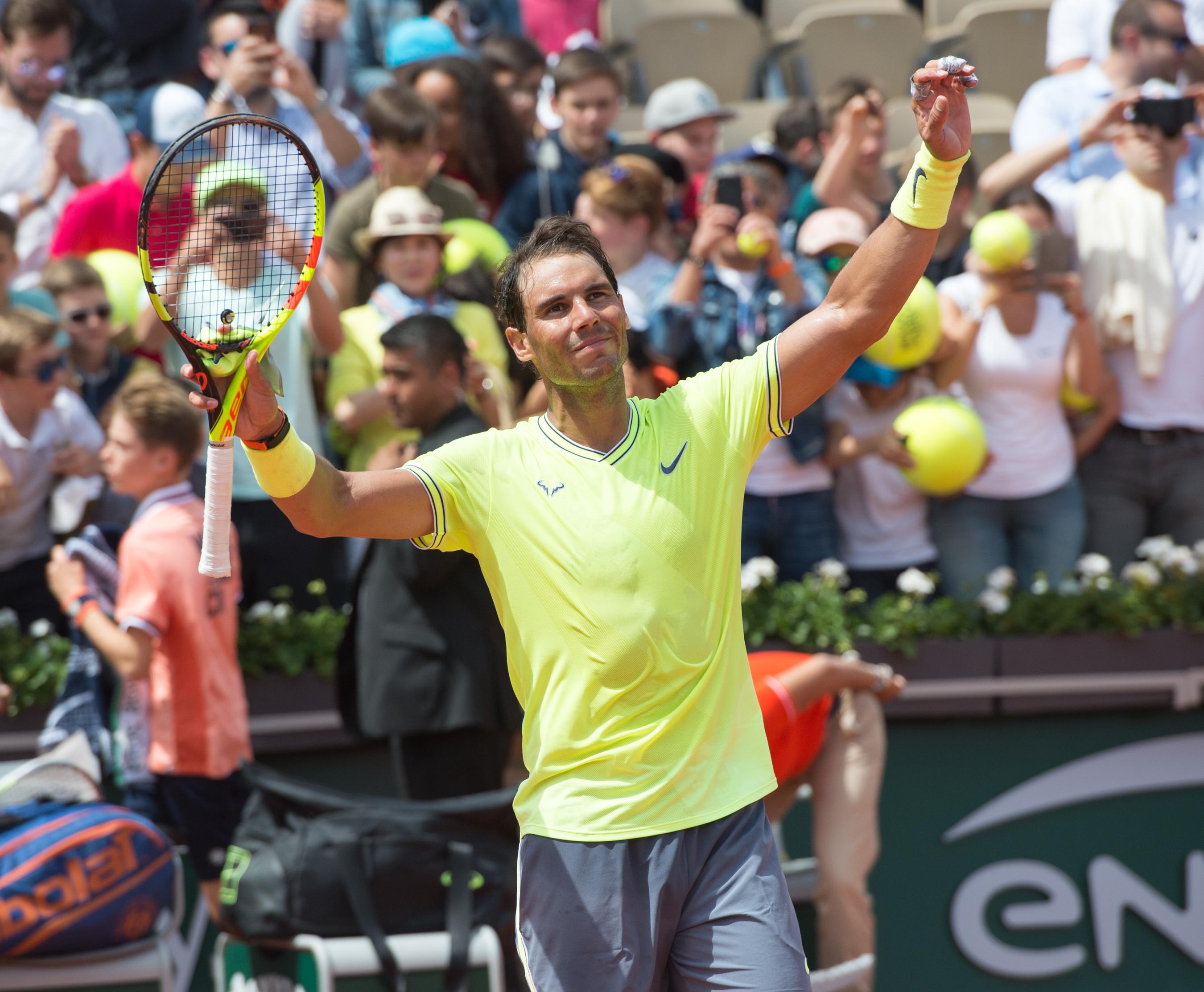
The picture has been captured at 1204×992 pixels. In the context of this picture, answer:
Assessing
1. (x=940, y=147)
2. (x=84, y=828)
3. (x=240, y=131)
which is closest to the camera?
(x=940, y=147)

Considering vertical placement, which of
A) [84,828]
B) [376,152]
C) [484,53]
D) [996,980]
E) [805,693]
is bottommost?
[996,980]

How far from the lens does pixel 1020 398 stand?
6277 millimetres

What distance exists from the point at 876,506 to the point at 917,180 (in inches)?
132

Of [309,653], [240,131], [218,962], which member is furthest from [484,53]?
[218,962]

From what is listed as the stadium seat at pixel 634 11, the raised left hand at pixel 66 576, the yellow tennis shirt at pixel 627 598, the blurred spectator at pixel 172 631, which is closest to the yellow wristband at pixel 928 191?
the yellow tennis shirt at pixel 627 598

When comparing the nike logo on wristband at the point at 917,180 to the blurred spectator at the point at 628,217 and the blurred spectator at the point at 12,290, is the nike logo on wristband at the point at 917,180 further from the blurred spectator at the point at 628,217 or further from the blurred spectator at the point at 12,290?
the blurred spectator at the point at 12,290

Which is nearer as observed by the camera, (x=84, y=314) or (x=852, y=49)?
(x=84, y=314)

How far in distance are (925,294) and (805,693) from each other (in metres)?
2.15

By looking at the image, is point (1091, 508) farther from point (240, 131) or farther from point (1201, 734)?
point (240, 131)

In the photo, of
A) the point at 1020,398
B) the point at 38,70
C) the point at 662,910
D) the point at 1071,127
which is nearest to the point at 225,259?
the point at 662,910

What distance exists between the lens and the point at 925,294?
6.11 metres

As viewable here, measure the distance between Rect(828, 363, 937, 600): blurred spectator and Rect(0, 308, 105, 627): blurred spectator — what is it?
2942mm

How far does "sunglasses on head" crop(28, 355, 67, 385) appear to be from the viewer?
555cm

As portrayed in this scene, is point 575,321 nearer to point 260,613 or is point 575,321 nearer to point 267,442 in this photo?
point 267,442
